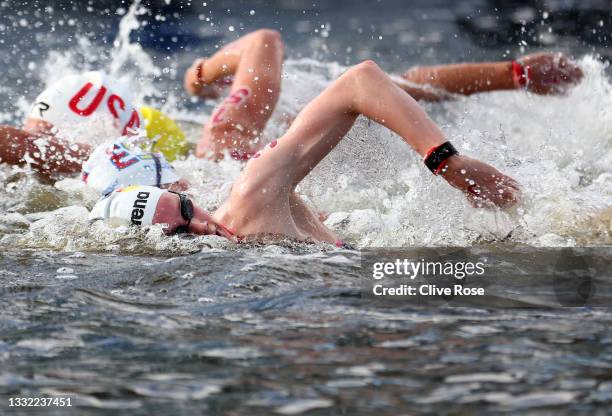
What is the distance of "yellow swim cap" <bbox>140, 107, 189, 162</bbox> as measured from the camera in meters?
6.31

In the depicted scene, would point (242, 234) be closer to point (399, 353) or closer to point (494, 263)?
point (494, 263)

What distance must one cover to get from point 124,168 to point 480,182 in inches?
71.1

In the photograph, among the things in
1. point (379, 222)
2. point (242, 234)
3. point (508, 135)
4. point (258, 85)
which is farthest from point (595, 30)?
point (242, 234)

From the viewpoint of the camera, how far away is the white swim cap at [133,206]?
410 cm

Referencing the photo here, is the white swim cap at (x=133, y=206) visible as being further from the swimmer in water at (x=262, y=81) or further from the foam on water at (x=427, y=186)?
the swimmer in water at (x=262, y=81)

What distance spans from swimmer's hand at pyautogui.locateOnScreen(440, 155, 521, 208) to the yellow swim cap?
2.68m

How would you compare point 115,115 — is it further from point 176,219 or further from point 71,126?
point 176,219

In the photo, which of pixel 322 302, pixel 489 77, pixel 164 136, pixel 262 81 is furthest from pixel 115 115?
pixel 322 302

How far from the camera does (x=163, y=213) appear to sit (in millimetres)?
4113

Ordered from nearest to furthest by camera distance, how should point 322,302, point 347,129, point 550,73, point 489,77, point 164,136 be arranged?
1. point 322,302
2. point 347,129
3. point 550,73
4. point 489,77
5. point 164,136

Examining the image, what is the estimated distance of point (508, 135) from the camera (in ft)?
21.9

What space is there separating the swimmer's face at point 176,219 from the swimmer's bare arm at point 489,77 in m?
2.64

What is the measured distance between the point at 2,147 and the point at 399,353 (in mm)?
3586

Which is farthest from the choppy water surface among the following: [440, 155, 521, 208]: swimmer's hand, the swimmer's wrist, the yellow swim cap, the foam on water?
the yellow swim cap
